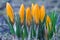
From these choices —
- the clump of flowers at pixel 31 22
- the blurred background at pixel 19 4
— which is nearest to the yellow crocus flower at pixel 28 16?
the clump of flowers at pixel 31 22

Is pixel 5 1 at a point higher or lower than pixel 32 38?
higher

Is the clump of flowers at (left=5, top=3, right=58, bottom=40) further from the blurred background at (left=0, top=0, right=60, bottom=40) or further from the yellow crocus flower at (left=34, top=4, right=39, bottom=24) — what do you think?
the blurred background at (left=0, top=0, right=60, bottom=40)

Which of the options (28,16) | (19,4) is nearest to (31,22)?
(28,16)

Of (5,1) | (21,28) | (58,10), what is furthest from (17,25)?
(58,10)

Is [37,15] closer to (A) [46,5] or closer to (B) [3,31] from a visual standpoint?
(A) [46,5]

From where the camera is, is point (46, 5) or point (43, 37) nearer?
point (43, 37)

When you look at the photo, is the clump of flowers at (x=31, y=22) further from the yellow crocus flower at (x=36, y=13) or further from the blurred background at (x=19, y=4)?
the blurred background at (x=19, y=4)

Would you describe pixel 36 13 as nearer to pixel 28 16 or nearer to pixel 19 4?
pixel 28 16

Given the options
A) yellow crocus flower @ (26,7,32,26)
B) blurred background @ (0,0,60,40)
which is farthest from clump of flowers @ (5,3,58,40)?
blurred background @ (0,0,60,40)
